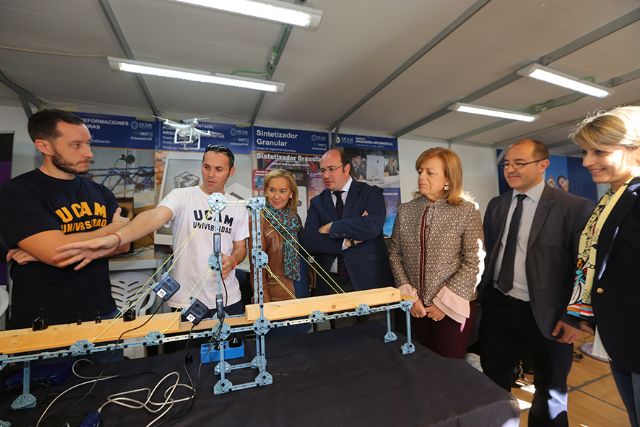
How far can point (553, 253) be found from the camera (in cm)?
173

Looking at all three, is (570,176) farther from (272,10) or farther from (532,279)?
(272,10)

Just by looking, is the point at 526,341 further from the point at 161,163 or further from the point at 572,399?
the point at 161,163

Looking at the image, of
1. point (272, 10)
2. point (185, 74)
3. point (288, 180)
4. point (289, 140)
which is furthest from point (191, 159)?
point (272, 10)

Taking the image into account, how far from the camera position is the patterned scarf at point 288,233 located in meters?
2.36

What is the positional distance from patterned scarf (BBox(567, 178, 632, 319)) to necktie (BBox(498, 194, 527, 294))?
1.15ft

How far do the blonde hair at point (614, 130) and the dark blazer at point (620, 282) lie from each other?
7.9 inches

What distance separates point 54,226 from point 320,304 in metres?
1.35

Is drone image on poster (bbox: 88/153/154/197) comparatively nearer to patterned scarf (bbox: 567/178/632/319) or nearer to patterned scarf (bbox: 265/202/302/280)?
patterned scarf (bbox: 265/202/302/280)

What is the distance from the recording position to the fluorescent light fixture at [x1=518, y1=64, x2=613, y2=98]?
3.29 meters

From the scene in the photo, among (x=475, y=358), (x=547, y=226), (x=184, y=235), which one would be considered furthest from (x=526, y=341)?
(x=184, y=235)

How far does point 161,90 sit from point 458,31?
11.9 ft

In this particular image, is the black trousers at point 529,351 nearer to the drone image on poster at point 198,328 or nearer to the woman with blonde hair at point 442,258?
the woman with blonde hair at point 442,258

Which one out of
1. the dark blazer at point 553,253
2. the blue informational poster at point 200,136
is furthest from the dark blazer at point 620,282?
the blue informational poster at point 200,136

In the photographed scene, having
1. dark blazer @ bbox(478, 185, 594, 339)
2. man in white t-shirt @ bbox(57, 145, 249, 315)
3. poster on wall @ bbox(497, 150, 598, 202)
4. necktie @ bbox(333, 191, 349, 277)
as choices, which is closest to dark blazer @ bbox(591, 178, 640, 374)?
dark blazer @ bbox(478, 185, 594, 339)
